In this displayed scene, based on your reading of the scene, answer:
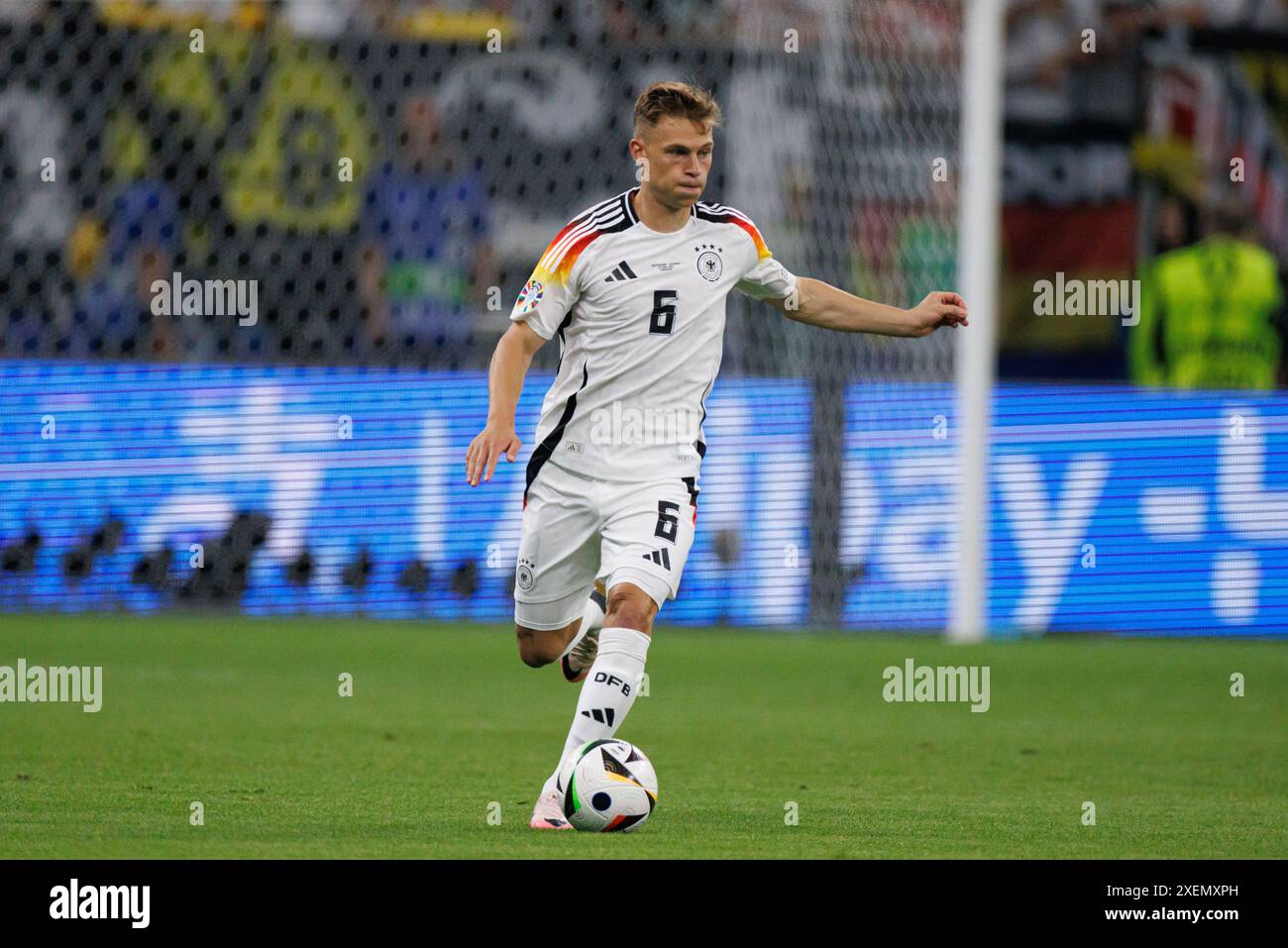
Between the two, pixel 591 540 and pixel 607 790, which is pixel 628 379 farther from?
pixel 607 790

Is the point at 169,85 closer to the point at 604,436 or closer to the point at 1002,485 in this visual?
the point at 1002,485

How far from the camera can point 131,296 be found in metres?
15.2

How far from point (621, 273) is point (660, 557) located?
2.94ft

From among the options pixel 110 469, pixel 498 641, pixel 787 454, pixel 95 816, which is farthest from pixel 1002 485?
pixel 95 816

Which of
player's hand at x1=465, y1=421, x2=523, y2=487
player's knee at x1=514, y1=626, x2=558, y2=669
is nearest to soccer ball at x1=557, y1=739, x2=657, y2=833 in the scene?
player's hand at x1=465, y1=421, x2=523, y2=487

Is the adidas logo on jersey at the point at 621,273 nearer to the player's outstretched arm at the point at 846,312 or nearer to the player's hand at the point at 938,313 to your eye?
the player's outstretched arm at the point at 846,312

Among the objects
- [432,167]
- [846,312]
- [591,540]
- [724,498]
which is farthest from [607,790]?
[432,167]

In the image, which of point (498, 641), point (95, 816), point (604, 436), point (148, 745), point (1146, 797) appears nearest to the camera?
point (95, 816)

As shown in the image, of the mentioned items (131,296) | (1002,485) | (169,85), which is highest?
(169,85)

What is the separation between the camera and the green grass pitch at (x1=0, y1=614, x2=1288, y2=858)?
19.3ft

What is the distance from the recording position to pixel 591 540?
6723mm

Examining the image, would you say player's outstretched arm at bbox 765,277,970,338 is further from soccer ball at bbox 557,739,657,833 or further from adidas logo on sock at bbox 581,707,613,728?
soccer ball at bbox 557,739,657,833

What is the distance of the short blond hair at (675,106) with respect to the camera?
6.34 metres
